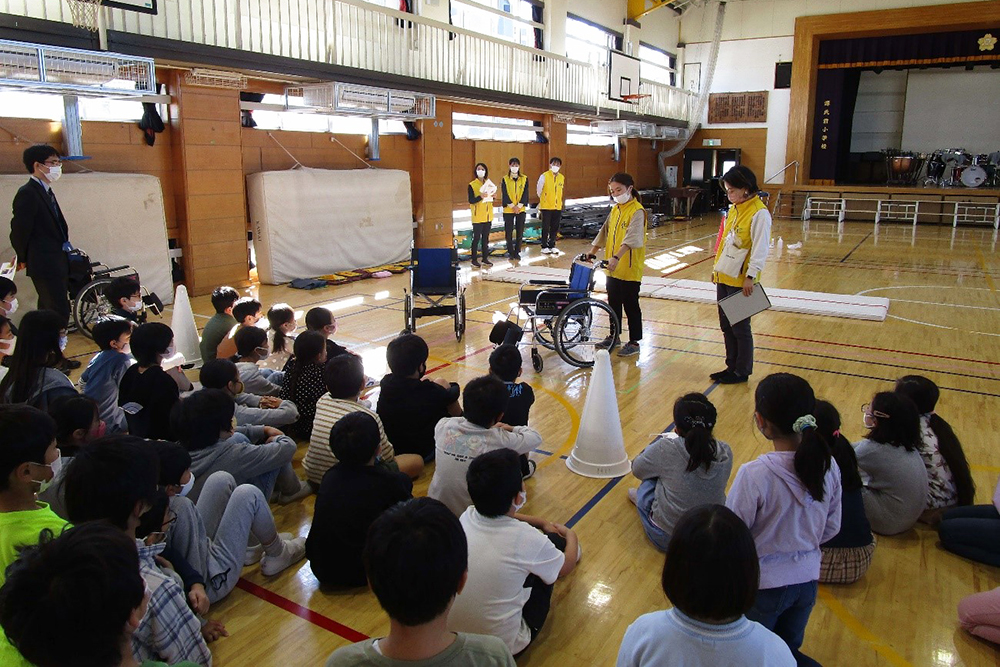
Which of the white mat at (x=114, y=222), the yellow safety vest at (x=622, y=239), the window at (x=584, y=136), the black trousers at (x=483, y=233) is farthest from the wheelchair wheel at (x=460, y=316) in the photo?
the window at (x=584, y=136)

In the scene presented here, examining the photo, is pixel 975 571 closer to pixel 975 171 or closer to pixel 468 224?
pixel 468 224

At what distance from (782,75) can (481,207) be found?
463 inches

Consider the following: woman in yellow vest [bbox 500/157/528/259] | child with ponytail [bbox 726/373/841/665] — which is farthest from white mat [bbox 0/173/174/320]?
child with ponytail [bbox 726/373/841/665]

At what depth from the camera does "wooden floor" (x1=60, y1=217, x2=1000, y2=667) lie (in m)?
2.41

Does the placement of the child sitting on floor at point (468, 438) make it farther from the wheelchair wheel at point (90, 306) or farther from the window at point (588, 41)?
the window at point (588, 41)

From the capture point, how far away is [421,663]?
1314 mm

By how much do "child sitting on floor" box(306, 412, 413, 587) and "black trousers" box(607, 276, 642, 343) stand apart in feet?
11.4

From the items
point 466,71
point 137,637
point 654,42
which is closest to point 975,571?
point 137,637

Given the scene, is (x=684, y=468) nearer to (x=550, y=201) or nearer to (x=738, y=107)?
(x=550, y=201)

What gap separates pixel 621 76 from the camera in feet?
48.2

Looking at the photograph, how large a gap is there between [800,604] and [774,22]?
19.4 m

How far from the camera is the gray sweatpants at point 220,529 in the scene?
229 cm

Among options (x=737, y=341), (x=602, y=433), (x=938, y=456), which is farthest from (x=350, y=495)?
(x=737, y=341)

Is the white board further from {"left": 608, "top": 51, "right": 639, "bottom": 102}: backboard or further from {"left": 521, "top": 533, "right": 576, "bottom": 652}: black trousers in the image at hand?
{"left": 521, "top": 533, "right": 576, "bottom": 652}: black trousers
